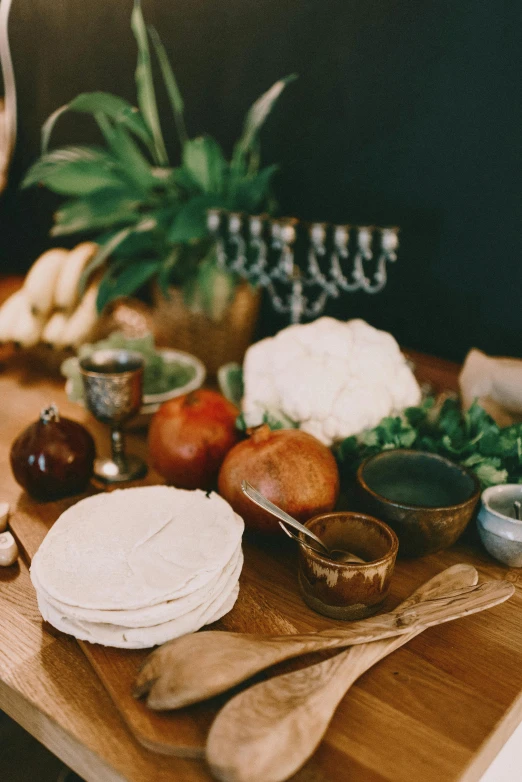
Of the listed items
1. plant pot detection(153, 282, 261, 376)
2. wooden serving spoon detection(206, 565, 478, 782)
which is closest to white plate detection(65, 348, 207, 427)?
plant pot detection(153, 282, 261, 376)

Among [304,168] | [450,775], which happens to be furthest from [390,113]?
[450,775]

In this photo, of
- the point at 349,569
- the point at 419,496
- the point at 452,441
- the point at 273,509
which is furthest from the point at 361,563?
the point at 452,441

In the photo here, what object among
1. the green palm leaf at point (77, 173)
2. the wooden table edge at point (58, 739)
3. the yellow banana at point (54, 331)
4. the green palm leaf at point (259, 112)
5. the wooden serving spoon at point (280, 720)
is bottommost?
the wooden table edge at point (58, 739)

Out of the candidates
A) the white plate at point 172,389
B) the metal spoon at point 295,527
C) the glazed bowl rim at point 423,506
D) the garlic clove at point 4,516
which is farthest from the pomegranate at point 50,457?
the glazed bowl rim at point 423,506

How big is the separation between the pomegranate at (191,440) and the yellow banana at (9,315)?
67 cm

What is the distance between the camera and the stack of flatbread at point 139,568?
2.20 feet

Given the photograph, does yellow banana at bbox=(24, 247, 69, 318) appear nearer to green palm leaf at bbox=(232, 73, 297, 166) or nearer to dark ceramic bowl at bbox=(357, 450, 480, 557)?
green palm leaf at bbox=(232, 73, 297, 166)

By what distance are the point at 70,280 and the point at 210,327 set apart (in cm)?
41

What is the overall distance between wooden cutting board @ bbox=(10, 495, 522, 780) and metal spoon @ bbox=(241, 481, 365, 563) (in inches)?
3.0

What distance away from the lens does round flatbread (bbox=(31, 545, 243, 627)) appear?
659 mm

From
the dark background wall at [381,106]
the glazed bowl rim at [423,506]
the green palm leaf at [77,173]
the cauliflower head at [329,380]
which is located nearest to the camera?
the glazed bowl rim at [423,506]

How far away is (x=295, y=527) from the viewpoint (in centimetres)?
75

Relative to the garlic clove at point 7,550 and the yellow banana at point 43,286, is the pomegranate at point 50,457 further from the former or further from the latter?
the yellow banana at point 43,286

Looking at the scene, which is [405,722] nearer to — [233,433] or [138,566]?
[138,566]
